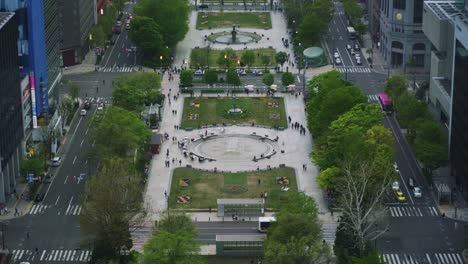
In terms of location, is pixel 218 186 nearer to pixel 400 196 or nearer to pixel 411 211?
pixel 400 196

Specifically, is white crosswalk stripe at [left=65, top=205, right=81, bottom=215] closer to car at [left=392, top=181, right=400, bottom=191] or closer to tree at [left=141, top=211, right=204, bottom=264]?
tree at [left=141, top=211, right=204, bottom=264]

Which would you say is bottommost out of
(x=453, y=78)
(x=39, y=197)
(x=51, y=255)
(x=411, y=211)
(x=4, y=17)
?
(x=51, y=255)

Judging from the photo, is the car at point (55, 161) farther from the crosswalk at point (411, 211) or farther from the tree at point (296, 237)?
the crosswalk at point (411, 211)

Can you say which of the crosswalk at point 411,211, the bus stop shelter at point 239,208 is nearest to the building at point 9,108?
the bus stop shelter at point 239,208

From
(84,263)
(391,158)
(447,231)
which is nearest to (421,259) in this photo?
(447,231)

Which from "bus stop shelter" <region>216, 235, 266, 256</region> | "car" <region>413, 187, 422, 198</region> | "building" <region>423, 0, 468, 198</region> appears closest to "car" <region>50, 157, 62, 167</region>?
"bus stop shelter" <region>216, 235, 266, 256</region>

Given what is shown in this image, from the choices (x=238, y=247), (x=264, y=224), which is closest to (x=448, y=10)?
(x=264, y=224)
